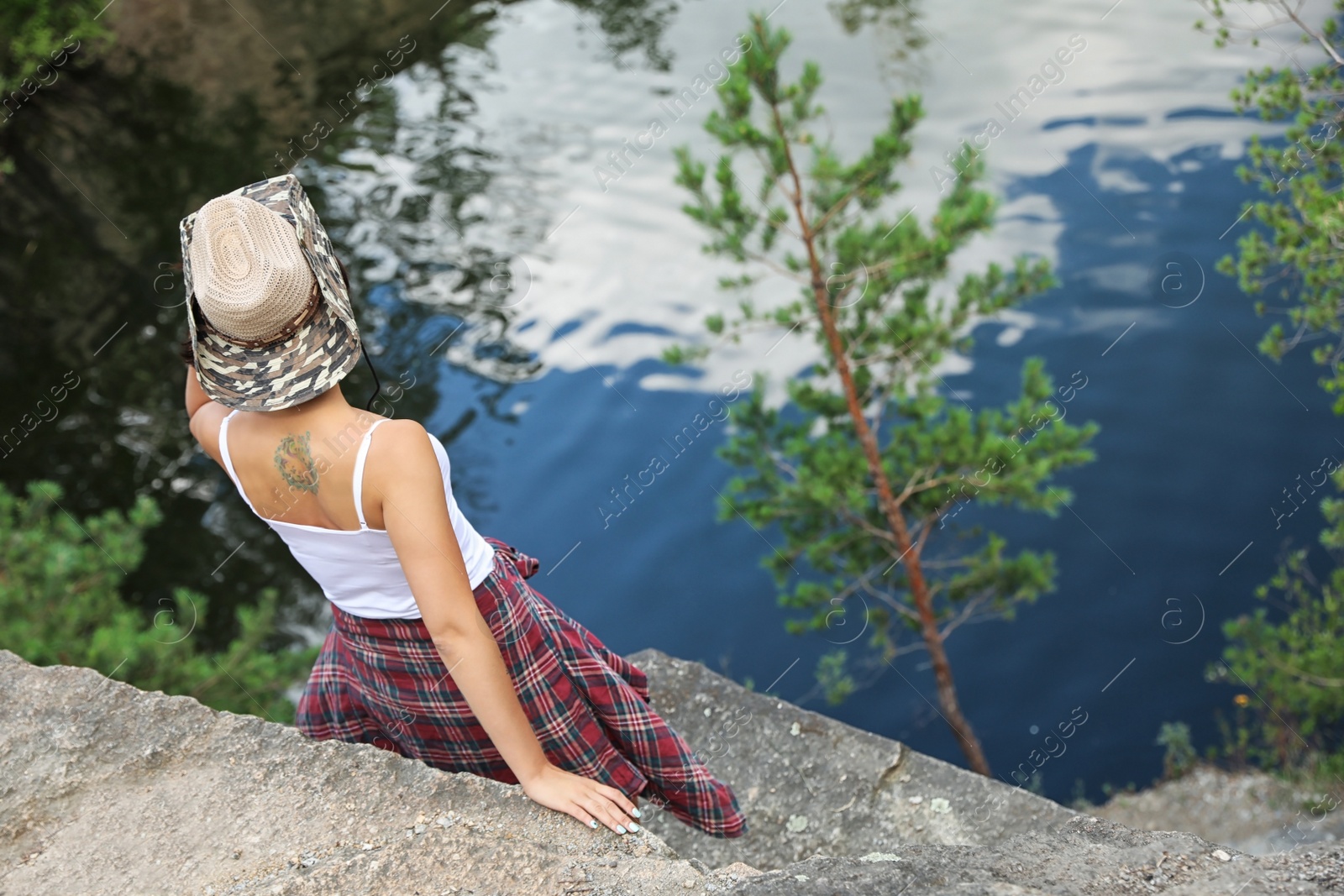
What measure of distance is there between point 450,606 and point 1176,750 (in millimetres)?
6340

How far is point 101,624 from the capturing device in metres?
3.69

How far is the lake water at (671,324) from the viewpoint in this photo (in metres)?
7.29

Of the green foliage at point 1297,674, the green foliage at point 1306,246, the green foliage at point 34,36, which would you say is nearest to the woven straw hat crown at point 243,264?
the green foliage at point 1306,246

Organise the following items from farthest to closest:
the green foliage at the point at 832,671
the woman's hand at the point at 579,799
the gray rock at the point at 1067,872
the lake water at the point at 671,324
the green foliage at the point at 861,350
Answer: the lake water at the point at 671,324 < the green foliage at the point at 832,671 < the green foliage at the point at 861,350 < the woman's hand at the point at 579,799 < the gray rock at the point at 1067,872

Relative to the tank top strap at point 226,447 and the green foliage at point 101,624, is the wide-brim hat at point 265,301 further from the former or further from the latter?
the green foliage at point 101,624

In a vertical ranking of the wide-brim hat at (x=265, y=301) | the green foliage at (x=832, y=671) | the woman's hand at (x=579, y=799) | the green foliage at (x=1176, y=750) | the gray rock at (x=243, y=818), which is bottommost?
the green foliage at (x=1176, y=750)

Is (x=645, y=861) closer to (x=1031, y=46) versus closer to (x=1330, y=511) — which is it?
(x=1330, y=511)

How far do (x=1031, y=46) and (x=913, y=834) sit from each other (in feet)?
30.2

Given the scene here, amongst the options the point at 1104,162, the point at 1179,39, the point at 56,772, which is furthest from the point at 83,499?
the point at 1179,39

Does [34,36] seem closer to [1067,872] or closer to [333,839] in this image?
[333,839]

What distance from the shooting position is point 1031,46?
10047mm

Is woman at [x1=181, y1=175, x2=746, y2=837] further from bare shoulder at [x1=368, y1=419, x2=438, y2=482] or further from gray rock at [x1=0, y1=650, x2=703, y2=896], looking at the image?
gray rock at [x1=0, y1=650, x2=703, y2=896]

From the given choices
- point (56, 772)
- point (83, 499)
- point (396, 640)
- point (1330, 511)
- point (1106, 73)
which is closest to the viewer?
point (396, 640)

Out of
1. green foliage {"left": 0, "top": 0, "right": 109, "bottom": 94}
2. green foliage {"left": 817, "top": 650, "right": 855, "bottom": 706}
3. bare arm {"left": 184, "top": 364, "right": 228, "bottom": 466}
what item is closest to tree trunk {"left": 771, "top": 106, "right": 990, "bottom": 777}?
green foliage {"left": 817, "top": 650, "right": 855, "bottom": 706}
